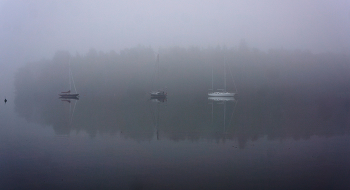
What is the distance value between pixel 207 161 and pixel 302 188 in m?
3.50

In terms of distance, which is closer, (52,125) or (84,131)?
(84,131)

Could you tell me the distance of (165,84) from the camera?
81312 millimetres

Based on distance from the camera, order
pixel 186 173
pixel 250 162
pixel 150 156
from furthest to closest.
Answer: pixel 150 156
pixel 250 162
pixel 186 173

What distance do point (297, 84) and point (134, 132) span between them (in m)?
69.1

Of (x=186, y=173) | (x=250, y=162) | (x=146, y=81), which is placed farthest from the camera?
(x=146, y=81)

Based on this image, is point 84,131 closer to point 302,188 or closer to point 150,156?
point 150,156

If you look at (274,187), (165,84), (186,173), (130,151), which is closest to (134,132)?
(130,151)

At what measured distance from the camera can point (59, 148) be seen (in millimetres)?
12781

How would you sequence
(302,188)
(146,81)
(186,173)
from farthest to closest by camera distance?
(146,81) < (186,173) < (302,188)

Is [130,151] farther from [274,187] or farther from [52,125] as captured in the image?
[52,125]

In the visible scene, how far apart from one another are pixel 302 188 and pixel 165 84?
241 ft

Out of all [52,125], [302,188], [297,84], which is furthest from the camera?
[297,84]

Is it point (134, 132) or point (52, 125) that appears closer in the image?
point (134, 132)

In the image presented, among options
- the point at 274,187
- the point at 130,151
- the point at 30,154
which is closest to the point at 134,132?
the point at 130,151
